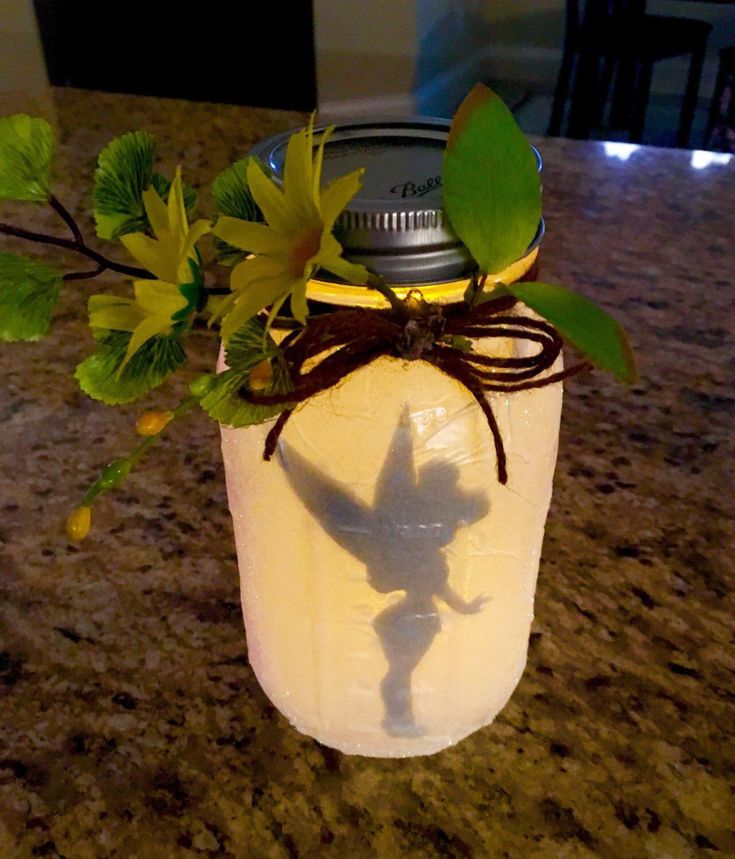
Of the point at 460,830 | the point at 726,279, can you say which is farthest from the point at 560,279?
the point at 460,830

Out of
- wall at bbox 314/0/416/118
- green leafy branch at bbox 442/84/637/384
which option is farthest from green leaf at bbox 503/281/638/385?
wall at bbox 314/0/416/118

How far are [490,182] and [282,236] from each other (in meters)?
0.07

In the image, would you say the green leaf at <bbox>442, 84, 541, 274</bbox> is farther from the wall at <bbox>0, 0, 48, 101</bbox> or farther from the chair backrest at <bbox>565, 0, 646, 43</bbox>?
the chair backrest at <bbox>565, 0, 646, 43</bbox>

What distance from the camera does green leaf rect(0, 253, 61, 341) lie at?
0.28 m

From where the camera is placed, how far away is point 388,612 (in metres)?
0.41

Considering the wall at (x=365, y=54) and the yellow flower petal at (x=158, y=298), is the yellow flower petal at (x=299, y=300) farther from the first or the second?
the wall at (x=365, y=54)

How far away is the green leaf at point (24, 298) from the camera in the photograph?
0.28 m

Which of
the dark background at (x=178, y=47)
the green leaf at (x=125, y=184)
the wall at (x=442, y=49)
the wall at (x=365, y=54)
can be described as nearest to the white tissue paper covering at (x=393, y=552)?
the green leaf at (x=125, y=184)

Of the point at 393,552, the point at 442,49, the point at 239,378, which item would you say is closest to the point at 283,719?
the point at 393,552

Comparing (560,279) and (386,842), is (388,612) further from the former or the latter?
(560,279)

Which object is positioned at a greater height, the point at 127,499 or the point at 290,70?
the point at 127,499

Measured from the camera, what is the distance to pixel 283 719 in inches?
18.4

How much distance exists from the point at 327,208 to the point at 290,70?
2684 mm

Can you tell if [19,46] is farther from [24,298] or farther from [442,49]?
[24,298]
